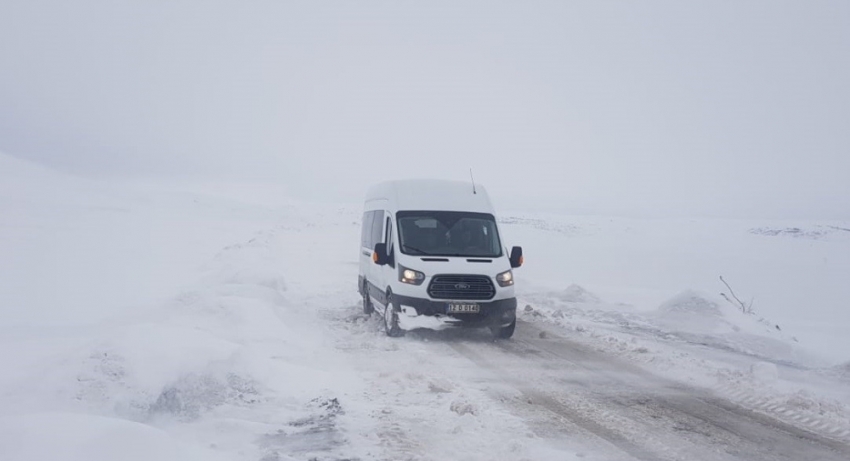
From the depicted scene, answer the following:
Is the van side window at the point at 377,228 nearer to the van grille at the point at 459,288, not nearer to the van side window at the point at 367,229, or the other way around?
the van side window at the point at 367,229

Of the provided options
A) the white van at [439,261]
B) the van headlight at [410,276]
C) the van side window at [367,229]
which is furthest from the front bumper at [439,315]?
the van side window at [367,229]

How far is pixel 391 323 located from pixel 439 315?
3.07 feet

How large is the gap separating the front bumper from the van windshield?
1031 mm

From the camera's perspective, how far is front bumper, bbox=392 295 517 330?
10055 millimetres

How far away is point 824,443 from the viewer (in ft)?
18.0

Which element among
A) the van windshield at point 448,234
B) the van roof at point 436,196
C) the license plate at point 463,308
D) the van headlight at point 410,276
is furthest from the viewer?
the van roof at point 436,196

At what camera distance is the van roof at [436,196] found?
11.5 m

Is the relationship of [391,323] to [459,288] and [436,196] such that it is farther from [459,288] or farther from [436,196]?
[436,196]

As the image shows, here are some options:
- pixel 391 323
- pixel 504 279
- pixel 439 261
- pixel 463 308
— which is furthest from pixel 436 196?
pixel 391 323

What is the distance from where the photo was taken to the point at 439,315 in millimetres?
10062

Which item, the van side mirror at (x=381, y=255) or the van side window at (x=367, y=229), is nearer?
the van side mirror at (x=381, y=255)

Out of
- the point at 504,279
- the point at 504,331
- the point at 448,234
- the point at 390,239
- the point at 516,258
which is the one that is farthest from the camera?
the point at 390,239

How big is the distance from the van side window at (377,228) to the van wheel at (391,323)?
1.85 m

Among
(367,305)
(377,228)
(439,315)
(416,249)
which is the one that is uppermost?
(377,228)
